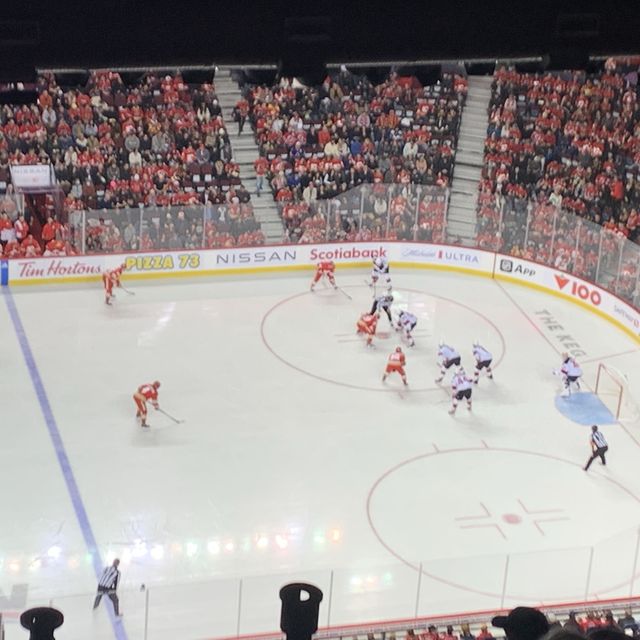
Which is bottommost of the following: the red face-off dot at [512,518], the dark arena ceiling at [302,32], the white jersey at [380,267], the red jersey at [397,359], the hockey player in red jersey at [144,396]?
the red face-off dot at [512,518]

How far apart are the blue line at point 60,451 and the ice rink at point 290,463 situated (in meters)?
0.04

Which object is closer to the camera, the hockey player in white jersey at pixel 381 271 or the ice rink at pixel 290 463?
the ice rink at pixel 290 463

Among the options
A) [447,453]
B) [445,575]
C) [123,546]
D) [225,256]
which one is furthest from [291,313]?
[445,575]

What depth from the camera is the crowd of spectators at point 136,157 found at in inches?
861

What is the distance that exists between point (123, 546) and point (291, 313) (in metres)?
7.43

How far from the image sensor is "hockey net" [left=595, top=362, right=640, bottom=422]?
17.6m

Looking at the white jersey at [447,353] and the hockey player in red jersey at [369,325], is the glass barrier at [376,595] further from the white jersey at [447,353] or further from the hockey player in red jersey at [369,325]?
the hockey player in red jersey at [369,325]

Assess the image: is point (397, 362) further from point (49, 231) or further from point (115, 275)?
point (49, 231)

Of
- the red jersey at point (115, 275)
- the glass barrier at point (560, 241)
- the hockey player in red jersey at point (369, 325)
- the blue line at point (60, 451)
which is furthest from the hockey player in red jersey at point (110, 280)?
the glass barrier at point (560, 241)

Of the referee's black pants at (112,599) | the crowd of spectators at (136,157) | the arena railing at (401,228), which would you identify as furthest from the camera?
the crowd of spectators at (136,157)

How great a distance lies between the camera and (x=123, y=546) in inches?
550

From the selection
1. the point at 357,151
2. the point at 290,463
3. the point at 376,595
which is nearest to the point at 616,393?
the point at 290,463

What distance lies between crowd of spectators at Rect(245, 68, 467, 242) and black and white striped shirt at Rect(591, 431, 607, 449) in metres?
7.93

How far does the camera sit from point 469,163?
24.8 meters
